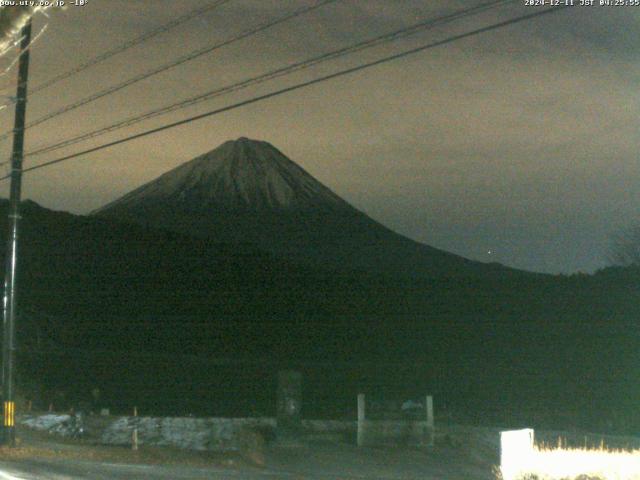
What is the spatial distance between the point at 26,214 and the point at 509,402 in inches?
2016

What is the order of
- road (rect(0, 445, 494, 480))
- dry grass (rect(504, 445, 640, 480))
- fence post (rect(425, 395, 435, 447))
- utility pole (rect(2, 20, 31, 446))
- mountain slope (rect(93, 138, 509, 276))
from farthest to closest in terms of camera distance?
mountain slope (rect(93, 138, 509, 276)) → fence post (rect(425, 395, 435, 447)) → utility pole (rect(2, 20, 31, 446)) → road (rect(0, 445, 494, 480)) → dry grass (rect(504, 445, 640, 480))

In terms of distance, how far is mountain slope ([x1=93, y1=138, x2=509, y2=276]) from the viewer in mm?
143500

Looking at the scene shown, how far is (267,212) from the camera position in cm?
16850

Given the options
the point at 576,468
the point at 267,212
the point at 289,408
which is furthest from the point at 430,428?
the point at 267,212

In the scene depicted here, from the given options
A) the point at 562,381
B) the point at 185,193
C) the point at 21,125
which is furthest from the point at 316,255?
the point at 21,125

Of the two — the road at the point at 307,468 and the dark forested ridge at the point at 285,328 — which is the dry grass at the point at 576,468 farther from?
the dark forested ridge at the point at 285,328

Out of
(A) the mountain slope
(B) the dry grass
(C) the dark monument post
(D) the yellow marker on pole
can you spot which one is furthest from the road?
(A) the mountain slope

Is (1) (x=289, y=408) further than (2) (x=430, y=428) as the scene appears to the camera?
No

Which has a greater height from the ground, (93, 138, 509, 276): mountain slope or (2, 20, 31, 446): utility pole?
(93, 138, 509, 276): mountain slope

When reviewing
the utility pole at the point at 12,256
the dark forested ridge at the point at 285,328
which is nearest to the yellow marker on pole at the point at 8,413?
the utility pole at the point at 12,256

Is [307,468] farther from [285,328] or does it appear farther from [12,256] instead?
[285,328]

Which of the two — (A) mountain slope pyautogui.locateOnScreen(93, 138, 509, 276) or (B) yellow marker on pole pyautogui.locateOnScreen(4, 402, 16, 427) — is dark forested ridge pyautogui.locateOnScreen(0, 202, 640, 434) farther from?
(A) mountain slope pyautogui.locateOnScreen(93, 138, 509, 276)

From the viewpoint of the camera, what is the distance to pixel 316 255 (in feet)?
474

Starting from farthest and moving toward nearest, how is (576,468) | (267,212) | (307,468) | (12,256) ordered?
(267,212)
(307,468)
(12,256)
(576,468)
